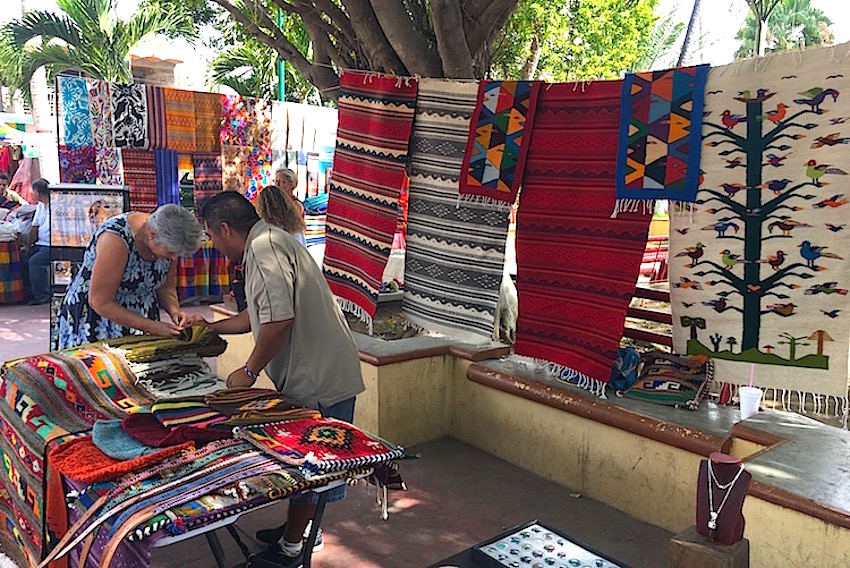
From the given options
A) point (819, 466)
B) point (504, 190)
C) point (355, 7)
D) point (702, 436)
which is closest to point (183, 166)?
point (355, 7)

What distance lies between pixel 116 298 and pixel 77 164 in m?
4.70

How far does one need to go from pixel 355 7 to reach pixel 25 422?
3783 mm

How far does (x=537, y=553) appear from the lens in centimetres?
196

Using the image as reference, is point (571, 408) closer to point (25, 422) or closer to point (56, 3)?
point (25, 422)

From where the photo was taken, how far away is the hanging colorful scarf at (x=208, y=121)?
7641mm

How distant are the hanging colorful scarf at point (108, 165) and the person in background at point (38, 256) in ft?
6.04

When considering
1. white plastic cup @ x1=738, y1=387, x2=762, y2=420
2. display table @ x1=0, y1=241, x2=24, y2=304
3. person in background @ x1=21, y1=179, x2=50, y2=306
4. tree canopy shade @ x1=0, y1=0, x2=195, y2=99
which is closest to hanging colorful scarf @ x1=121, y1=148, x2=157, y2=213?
person in background @ x1=21, y1=179, x2=50, y2=306

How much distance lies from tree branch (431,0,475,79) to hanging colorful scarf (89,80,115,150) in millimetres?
3847

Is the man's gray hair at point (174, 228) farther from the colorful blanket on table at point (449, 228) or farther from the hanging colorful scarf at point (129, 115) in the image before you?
the hanging colorful scarf at point (129, 115)

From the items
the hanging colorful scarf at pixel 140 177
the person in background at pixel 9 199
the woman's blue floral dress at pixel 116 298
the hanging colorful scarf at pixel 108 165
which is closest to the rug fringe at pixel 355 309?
the woman's blue floral dress at pixel 116 298

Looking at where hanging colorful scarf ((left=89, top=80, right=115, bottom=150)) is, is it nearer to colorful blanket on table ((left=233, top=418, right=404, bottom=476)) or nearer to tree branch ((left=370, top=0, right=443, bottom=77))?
tree branch ((left=370, top=0, right=443, bottom=77))

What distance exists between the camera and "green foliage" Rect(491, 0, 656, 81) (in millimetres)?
9234

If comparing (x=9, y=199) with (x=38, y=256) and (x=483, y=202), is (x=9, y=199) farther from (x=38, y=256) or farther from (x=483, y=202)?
(x=483, y=202)

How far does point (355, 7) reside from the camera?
16.8 feet
